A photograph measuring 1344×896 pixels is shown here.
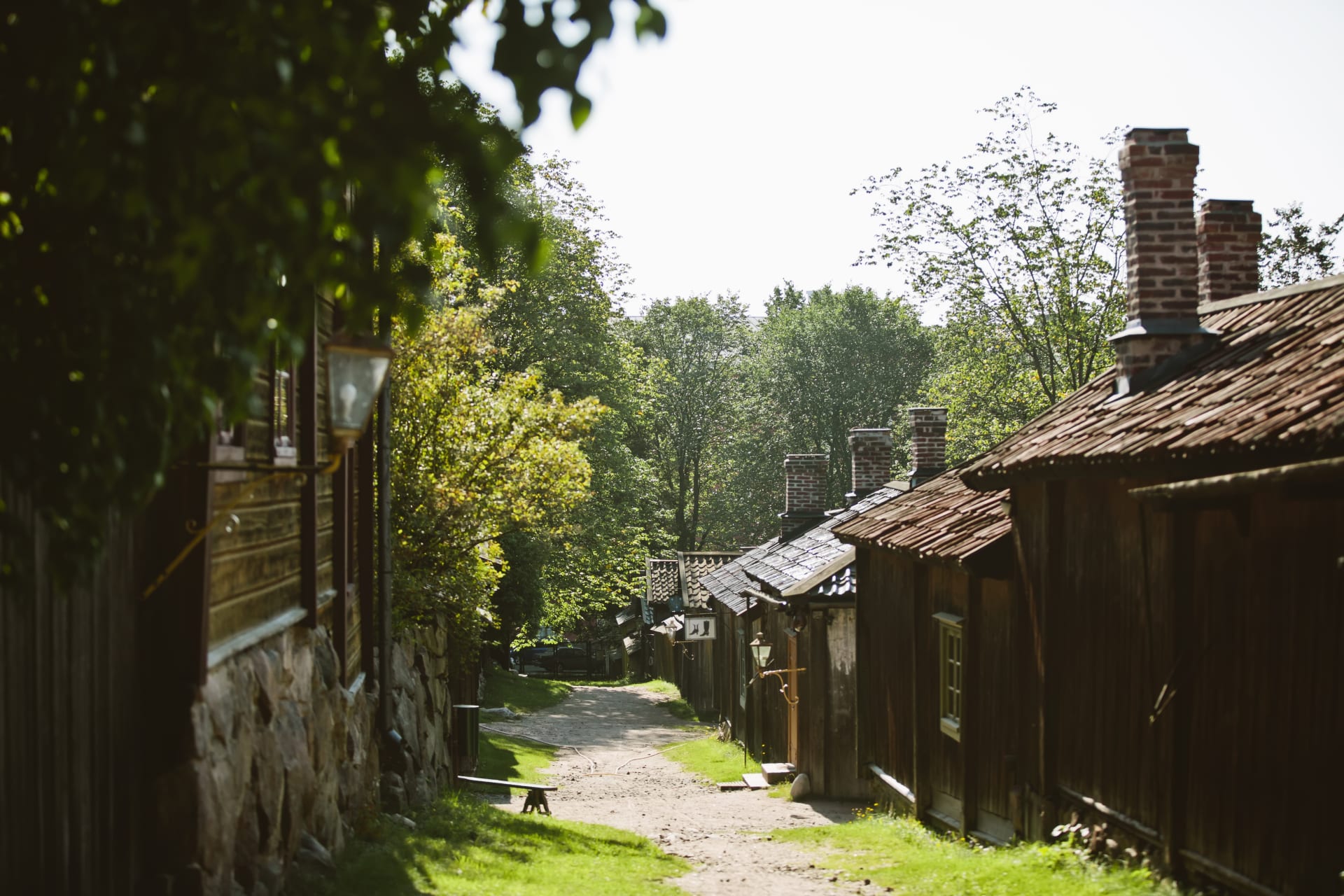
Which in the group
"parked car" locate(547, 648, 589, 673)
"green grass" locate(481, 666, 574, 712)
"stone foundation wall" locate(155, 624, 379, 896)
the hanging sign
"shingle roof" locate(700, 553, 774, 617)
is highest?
"stone foundation wall" locate(155, 624, 379, 896)

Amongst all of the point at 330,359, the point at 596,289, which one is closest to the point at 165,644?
the point at 330,359

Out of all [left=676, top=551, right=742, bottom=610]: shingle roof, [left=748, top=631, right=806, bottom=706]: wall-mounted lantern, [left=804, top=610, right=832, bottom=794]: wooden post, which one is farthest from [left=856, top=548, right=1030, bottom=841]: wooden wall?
[left=676, top=551, right=742, bottom=610]: shingle roof

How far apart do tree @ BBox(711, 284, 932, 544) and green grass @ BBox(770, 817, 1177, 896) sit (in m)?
39.1

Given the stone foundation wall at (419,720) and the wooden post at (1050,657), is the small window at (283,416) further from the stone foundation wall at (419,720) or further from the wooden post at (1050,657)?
the wooden post at (1050,657)

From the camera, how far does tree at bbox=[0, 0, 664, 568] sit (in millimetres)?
2924

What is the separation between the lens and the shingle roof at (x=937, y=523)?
1148 centimetres

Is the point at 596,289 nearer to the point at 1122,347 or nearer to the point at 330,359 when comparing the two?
the point at 1122,347

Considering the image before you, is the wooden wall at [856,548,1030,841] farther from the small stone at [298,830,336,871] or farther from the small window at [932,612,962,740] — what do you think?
the small stone at [298,830,336,871]

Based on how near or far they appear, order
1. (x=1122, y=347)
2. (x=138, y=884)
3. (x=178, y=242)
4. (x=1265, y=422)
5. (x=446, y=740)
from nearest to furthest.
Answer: (x=178, y=242)
(x=138, y=884)
(x=1265, y=422)
(x=1122, y=347)
(x=446, y=740)

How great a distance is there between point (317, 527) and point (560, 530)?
1169cm

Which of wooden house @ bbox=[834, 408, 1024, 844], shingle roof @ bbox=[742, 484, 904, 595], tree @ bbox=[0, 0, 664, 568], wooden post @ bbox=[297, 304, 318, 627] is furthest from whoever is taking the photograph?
shingle roof @ bbox=[742, 484, 904, 595]

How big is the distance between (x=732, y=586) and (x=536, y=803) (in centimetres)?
1236

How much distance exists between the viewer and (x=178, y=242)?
2871 mm

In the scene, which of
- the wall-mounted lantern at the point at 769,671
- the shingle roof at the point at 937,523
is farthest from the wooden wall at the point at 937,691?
the wall-mounted lantern at the point at 769,671
